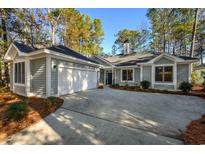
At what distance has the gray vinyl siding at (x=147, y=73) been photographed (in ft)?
42.1

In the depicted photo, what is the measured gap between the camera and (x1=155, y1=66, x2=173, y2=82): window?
1166 centimetres

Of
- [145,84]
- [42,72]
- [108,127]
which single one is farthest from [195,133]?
[145,84]

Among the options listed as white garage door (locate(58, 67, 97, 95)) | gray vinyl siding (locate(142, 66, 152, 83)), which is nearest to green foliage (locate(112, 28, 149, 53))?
gray vinyl siding (locate(142, 66, 152, 83))

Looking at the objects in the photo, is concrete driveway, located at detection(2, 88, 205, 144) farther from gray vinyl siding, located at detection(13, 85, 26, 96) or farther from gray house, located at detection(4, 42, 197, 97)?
gray vinyl siding, located at detection(13, 85, 26, 96)

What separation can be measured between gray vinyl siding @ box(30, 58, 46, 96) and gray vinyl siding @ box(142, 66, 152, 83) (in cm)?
960

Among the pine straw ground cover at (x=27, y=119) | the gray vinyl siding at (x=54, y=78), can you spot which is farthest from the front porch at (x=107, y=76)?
the pine straw ground cover at (x=27, y=119)

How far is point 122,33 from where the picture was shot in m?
35.1

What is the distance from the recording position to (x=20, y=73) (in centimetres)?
868

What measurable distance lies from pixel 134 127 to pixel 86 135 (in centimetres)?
154

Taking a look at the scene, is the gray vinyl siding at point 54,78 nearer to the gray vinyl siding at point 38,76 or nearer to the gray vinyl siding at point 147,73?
the gray vinyl siding at point 38,76
